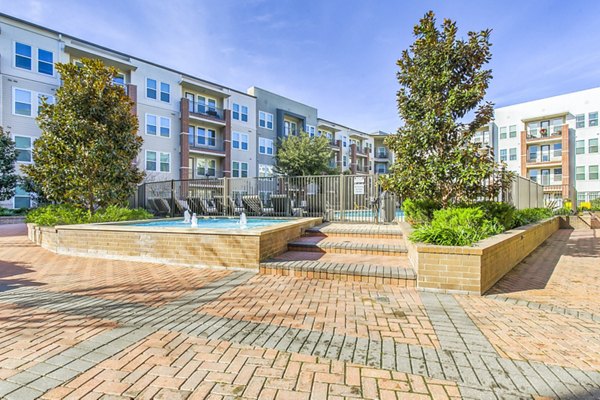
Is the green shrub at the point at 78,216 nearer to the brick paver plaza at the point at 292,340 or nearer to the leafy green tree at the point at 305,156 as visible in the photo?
the brick paver plaza at the point at 292,340

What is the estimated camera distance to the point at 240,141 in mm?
28984

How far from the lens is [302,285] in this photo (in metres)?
4.67

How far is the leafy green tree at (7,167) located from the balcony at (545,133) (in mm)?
44527

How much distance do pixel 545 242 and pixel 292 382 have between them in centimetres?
1082

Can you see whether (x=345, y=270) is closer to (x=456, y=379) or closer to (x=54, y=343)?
(x=456, y=379)

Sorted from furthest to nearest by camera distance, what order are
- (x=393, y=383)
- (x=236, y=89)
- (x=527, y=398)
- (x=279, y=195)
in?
(x=236, y=89) → (x=279, y=195) → (x=393, y=383) → (x=527, y=398)

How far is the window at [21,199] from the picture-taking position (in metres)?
17.3

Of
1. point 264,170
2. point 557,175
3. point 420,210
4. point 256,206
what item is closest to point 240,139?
point 264,170

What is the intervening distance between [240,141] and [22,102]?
15.5 meters

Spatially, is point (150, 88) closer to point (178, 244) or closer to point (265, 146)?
point (265, 146)

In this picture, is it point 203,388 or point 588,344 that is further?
point 588,344

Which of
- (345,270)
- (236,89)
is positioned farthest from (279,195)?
(236,89)

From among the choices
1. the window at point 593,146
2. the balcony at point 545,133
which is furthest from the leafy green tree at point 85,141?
the window at point 593,146

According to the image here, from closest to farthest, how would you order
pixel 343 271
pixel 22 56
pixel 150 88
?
1. pixel 343 271
2. pixel 22 56
3. pixel 150 88
